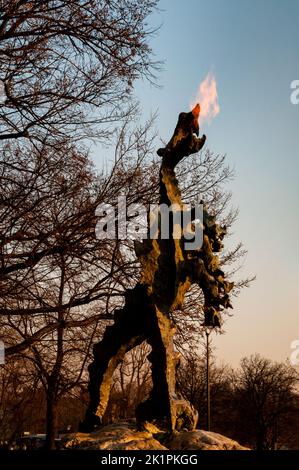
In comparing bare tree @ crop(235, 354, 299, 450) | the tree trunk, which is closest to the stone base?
the tree trunk

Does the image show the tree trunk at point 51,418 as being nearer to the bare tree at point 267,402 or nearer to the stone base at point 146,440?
the stone base at point 146,440

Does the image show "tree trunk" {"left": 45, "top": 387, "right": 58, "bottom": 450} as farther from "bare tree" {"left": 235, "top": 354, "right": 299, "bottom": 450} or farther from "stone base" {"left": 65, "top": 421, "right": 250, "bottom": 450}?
"bare tree" {"left": 235, "top": 354, "right": 299, "bottom": 450}

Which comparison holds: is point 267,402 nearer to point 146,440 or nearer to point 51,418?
point 51,418

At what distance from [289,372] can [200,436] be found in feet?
159

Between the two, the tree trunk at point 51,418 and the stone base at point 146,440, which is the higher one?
the tree trunk at point 51,418

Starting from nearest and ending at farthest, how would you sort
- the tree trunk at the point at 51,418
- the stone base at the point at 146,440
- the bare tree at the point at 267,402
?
the stone base at the point at 146,440 < the tree trunk at the point at 51,418 < the bare tree at the point at 267,402

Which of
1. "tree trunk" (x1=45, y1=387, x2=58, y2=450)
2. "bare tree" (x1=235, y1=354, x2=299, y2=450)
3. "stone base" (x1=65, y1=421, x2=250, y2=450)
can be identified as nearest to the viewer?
"stone base" (x1=65, y1=421, x2=250, y2=450)

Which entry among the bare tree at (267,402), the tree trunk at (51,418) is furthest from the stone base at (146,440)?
the bare tree at (267,402)

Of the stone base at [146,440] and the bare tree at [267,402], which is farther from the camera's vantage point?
the bare tree at [267,402]

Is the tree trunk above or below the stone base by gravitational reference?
above

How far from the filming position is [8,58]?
8992 millimetres

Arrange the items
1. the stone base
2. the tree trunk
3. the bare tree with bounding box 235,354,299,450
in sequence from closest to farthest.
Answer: the stone base < the tree trunk < the bare tree with bounding box 235,354,299,450

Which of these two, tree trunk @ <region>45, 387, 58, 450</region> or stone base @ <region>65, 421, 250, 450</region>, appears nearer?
stone base @ <region>65, 421, 250, 450</region>

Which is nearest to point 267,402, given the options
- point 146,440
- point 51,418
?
point 51,418
